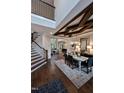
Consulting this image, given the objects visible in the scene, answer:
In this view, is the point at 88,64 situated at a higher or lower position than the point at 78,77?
higher

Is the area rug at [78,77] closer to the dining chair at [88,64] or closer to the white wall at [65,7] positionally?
the dining chair at [88,64]

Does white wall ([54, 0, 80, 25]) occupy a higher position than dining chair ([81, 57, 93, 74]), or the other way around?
white wall ([54, 0, 80, 25])

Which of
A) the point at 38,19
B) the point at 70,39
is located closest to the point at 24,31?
the point at 38,19

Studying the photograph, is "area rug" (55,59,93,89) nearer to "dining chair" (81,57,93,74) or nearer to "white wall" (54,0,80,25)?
"dining chair" (81,57,93,74)

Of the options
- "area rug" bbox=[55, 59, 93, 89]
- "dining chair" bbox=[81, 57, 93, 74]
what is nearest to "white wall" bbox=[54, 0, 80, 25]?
"area rug" bbox=[55, 59, 93, 89]

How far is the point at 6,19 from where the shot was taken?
0.92 m

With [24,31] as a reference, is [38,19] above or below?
above

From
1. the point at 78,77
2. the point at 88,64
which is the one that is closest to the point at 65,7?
the point at 78,77

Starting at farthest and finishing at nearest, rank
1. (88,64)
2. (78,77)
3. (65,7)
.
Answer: (88,64) → (78,77) → (65,7)

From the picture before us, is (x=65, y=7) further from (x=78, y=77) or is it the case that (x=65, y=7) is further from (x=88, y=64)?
(x=88, y=64)

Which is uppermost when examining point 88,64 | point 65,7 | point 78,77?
point 65,7

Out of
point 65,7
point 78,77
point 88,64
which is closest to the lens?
point 65,7
